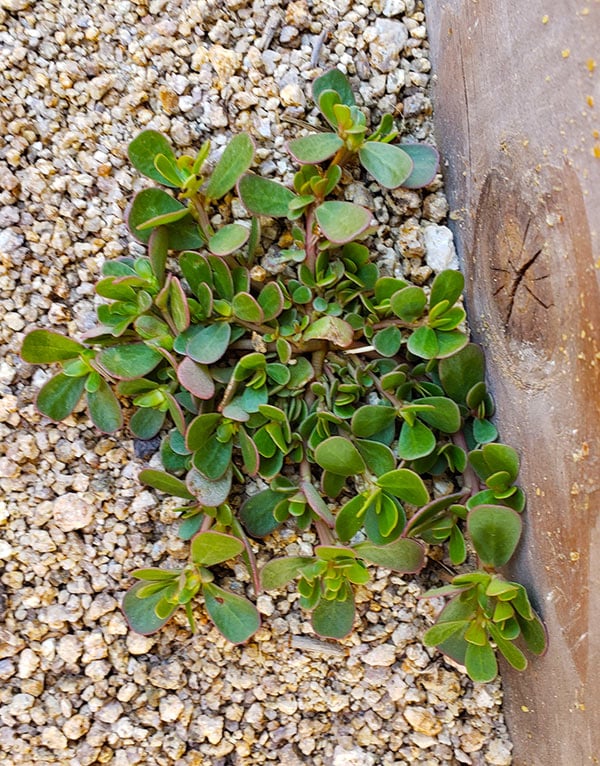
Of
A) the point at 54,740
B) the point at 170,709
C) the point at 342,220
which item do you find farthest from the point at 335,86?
the point at 54,740

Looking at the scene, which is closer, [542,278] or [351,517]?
[542,278]

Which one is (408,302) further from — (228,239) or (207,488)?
(207,488)

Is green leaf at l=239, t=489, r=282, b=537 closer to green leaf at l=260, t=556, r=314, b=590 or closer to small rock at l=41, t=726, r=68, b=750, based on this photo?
green leaf at l=260, t=556, r=314, b=590

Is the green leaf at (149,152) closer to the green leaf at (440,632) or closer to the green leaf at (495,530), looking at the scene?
the green leaf at (495,530)

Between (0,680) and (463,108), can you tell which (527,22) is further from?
(0,680)

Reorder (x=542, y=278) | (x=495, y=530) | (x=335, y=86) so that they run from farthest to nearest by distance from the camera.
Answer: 1. (x=335, y=86)
2. (x=495, y=530)
3. (x=542, y=278)

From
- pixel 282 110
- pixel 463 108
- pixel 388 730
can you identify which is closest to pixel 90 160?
pixel 282 110

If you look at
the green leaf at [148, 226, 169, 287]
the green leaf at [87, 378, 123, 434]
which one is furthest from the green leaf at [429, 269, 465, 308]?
the green leaf at [87, 378, 123, 434]
